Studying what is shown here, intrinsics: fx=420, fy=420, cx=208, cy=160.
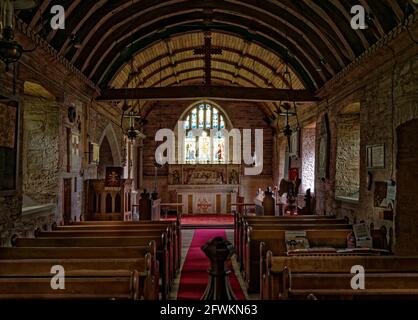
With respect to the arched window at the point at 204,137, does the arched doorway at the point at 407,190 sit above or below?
below

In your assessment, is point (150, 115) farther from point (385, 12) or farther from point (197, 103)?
point (385, 12)

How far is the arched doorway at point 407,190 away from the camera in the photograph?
5961 millimetres

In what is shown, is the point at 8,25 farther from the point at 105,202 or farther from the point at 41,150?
the point at 105,202

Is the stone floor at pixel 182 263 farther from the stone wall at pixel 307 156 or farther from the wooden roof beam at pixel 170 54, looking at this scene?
the wooden roof beam at pixel 170 54

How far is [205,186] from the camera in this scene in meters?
16.9

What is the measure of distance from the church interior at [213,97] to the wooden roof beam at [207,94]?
33 millimetres

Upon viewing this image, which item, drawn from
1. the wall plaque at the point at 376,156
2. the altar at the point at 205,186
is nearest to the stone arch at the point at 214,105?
the altar at the point at 205,186

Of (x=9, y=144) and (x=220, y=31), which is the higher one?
(x=220, y=31)

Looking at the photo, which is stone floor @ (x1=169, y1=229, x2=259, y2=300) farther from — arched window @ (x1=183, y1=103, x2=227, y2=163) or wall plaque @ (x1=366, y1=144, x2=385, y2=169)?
arched window @ (x1=183, y1=103, x2=227, y2=163)

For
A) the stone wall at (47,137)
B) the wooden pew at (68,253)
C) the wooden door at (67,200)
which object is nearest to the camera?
the wooden pew at (68,253)

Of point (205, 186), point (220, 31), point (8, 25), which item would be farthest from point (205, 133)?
point (8, 25)

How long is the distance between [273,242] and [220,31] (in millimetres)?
6221

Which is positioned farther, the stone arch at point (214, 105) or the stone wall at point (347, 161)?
the stone arch at point (214, 105)

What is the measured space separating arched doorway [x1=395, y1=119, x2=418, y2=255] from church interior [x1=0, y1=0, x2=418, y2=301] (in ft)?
0.06
